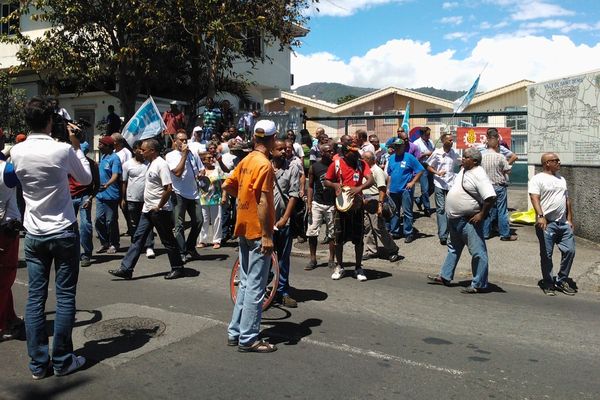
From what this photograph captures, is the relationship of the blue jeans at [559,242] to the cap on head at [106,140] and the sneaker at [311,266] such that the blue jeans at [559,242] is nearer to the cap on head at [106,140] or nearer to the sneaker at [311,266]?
the sneaker at [311,266]

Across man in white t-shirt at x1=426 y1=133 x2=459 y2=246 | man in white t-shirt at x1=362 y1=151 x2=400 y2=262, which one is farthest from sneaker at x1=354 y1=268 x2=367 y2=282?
man in white t-shirt at x1=426 y1=133 x2=459 y2=246

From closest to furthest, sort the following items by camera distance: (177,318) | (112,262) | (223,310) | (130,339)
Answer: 1. (130,339)
2. (177,318)
3. (223,310)
4. (112,262)

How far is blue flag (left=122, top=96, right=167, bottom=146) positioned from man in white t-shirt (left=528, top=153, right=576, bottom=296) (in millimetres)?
6318

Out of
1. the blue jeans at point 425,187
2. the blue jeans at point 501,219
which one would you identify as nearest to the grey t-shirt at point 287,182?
the blue jeans at point 501,219

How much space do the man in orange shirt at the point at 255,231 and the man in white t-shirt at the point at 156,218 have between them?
9.99 feet

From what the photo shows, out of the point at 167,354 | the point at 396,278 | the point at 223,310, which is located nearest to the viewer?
the point at 167,354

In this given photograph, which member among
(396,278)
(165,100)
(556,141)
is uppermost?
(165,100)

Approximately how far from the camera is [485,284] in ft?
24.2

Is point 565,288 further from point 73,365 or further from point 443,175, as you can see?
point 73,365

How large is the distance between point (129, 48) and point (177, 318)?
11257 millimetres

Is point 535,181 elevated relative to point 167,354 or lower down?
elevated

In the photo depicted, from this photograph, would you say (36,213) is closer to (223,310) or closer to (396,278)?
(223,310)

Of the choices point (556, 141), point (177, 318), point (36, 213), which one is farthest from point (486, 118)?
point (36, 213)

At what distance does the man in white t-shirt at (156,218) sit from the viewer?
7748 millimetres
